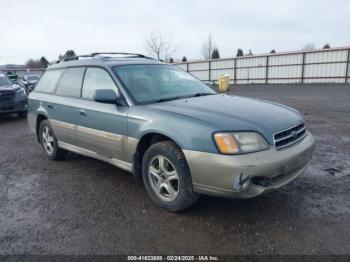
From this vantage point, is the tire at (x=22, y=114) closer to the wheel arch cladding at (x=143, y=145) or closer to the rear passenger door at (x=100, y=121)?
the rear passenger door at (x=100, y=121)

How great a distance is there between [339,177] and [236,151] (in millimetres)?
2196

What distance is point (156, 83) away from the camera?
4062 mm

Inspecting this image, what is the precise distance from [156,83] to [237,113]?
1335 mm

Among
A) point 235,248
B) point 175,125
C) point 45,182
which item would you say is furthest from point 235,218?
point 45,182

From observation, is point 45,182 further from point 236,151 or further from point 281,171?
point 281,171

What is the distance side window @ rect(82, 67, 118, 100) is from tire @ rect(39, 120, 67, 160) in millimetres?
1297

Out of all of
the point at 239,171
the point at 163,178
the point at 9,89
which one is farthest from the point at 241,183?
the point at 9,89

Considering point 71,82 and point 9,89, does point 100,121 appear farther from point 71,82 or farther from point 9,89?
point 9,89

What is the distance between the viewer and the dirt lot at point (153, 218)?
271 cm

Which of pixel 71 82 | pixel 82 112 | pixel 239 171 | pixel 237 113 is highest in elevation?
pixel 71 82

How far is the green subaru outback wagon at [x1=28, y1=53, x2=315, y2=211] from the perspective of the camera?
2.82m

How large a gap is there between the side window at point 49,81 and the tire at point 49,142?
583 mm

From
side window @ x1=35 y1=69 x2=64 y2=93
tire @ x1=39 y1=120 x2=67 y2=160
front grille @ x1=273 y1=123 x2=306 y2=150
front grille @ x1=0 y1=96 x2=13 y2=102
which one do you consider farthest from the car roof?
front grille @ x1=0 y1=96 x2=13 y2=102

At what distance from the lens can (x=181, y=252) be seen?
8.61ft
